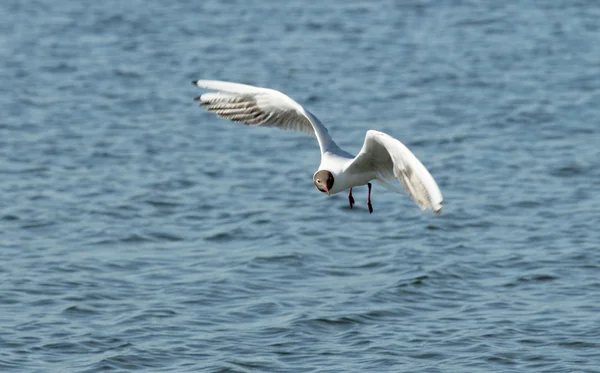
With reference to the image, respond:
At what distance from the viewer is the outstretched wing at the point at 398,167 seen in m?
7.28

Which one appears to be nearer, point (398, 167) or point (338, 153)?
point (398, 167)

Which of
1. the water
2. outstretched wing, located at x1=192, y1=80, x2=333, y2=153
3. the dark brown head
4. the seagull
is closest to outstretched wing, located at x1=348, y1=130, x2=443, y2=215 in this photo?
the seagull

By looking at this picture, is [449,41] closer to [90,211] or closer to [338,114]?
[338,114]

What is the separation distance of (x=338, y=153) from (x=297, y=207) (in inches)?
214

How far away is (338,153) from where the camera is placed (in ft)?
29.3

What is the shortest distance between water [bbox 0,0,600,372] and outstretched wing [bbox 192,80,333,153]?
202 cm

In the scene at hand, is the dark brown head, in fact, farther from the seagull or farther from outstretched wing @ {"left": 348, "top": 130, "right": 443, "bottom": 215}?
outstretched wing @ {"left": 348, "top": 130, "right": 443, "bottom": 215}

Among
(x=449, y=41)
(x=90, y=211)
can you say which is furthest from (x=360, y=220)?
(x=449, y=41)

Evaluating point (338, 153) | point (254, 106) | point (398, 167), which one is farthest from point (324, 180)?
point (254, 106)

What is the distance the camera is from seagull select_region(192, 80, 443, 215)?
754 cm

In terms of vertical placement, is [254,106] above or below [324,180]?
above

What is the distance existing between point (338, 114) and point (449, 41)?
19.1ft

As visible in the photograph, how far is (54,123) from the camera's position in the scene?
18.3 meters

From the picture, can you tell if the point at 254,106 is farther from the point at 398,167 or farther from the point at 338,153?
the point at 398,167
